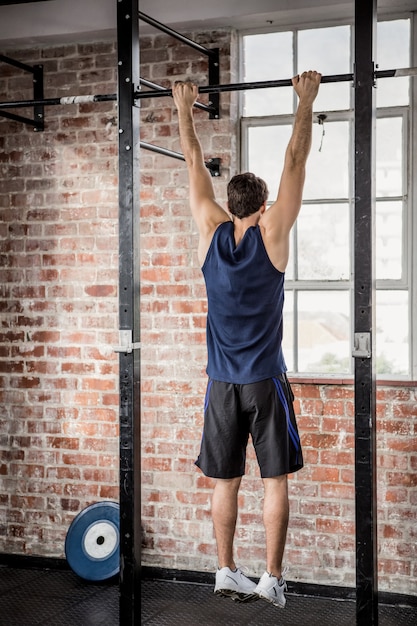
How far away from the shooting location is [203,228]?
3.77m

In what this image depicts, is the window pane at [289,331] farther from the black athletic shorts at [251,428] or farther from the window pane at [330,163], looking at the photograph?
the black athletic shorts at [251,428]

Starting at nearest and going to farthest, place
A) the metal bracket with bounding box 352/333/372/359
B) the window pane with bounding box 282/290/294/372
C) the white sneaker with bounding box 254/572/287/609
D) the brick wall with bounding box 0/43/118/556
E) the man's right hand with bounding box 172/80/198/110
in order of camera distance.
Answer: the metal bracket with bounding box 352/333/372/359 → the white sneaker with bounding box 254/572/287/609 → the man's right hand with bounding box 172/80/198/110 → the window pane with bounding box 282/290/294/372 → the brick wall with bounding box 0/43/118/556

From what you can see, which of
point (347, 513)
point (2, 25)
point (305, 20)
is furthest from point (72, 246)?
point (347, 513)

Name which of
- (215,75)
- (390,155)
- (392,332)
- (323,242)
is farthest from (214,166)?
(392,332)

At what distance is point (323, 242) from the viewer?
15.6 feet

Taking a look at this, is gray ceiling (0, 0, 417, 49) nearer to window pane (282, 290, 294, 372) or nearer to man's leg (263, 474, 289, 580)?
window pane (282, 290, 294, 372)

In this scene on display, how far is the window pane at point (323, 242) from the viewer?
4723 millimetres

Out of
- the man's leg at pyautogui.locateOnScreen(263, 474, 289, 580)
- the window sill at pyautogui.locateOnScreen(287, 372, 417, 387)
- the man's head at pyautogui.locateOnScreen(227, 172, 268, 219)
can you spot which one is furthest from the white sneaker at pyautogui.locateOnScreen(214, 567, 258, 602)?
the man's head at pyautogui.locateOnScreen(227, 172, 268, 219)

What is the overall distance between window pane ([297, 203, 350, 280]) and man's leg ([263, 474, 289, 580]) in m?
1.53

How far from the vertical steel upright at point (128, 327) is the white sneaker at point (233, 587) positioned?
374 millimetres

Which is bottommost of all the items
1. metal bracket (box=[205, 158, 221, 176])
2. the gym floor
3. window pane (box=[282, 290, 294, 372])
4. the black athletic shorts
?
the gym floor

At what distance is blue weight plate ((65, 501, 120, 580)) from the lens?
487cm

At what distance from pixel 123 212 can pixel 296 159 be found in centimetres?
80

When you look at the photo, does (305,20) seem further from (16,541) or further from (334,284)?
(16,541)
